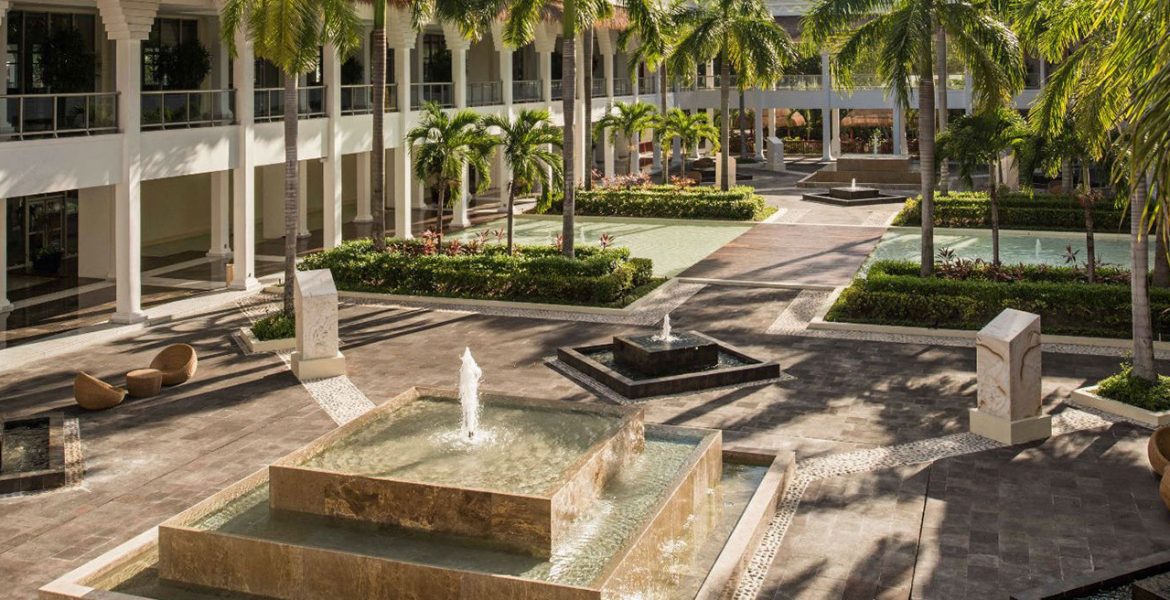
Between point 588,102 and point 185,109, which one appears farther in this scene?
point 588,102

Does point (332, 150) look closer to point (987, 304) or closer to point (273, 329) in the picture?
point (273, 329)

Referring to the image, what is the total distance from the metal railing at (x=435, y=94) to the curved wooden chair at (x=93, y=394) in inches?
741

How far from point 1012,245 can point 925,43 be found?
11763mm

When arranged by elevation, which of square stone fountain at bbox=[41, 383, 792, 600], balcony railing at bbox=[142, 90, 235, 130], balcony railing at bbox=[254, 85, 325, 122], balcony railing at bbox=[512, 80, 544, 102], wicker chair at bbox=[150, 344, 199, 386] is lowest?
square stone fountain at bbox=[41, 383, 792, 600]

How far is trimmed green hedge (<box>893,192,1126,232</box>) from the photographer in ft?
114

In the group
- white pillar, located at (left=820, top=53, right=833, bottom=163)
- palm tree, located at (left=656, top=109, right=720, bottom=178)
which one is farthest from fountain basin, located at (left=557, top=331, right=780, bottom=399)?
white pillar, located at (left=820, top=53, right=833, bottom=163)

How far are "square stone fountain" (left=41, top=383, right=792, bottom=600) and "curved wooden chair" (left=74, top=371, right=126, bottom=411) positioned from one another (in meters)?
5.07

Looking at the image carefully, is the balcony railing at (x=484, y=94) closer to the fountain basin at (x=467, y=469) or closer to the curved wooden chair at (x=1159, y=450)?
the fountain basin at (x=467, y=469)

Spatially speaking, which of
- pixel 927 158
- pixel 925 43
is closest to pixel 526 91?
pixel 927 158

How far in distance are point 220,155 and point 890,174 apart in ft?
97.5

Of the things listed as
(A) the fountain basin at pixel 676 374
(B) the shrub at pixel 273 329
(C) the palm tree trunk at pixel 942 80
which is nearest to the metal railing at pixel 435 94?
(C) the palm tree trunk at pixel 942 80

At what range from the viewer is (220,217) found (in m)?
30.3

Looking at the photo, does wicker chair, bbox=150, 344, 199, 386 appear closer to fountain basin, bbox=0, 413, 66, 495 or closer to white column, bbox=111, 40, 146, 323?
fountain basin, bbox=0, 413, 66, 495

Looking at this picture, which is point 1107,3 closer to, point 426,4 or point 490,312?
point 490,312
